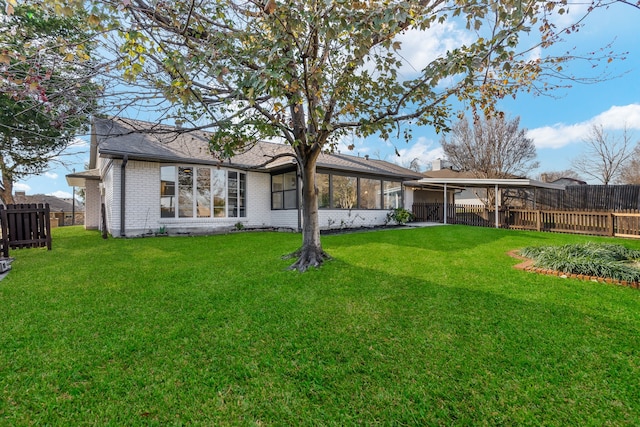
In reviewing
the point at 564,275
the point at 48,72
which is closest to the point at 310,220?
the point at 48,72

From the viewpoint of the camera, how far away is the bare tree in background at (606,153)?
2155 centimetres

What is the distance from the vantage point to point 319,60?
4332mm

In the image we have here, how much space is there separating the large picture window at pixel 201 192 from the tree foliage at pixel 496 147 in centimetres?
1457

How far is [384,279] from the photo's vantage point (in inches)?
188

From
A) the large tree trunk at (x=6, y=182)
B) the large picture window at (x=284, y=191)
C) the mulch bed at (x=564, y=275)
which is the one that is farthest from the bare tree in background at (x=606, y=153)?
the large tree trunk at (x=6, y=182)

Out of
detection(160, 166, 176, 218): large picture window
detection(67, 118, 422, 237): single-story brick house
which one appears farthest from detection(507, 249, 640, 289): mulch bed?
detection(160, 166, 176, 218): large picture window

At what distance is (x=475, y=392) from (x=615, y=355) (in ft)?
5.02

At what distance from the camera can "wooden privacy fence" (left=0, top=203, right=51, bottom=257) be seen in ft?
23.6

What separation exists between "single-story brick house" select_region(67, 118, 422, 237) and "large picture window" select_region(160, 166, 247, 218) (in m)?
0.03

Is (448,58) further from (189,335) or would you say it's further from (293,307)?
(189,335)

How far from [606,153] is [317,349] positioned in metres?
30.5

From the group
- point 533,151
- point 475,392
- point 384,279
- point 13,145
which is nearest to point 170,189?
point 13,145

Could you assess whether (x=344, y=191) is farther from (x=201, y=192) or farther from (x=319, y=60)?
(x=319, y=60)

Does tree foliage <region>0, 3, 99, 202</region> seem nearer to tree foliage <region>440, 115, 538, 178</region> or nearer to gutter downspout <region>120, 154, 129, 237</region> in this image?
gutter downspout <region>120, 154, 129, 237</region>
